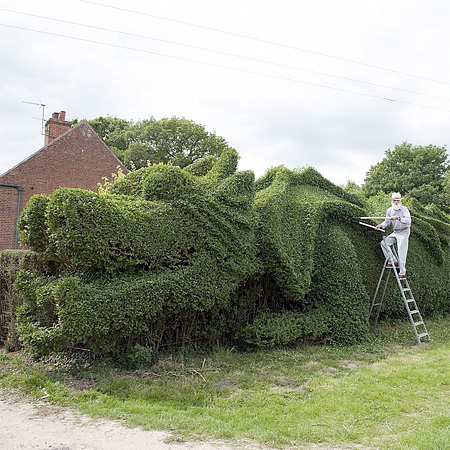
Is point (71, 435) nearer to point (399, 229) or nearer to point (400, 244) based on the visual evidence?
point (400, 244)

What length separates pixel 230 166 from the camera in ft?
25.0

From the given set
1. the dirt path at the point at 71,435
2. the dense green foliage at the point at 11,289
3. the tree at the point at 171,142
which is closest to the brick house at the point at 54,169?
Answer: the tree at the point at 171,142

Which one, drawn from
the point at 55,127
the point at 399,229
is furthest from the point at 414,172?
the point at 399,229

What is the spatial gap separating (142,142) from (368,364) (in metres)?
30.4

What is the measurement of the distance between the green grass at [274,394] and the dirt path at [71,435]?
0.17 m

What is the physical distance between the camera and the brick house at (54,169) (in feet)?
65.8

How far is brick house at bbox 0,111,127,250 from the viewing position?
2005 centimetres

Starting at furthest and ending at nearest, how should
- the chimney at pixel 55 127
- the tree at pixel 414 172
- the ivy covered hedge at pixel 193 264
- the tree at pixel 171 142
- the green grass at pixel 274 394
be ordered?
1. the tree at pixel 171 142
2. the tree at pixel 414 172
3. the chimney at pixel 55 127
4. the ivy covered hedge at pixel 193 264
5. the green grass at pixel 274 394

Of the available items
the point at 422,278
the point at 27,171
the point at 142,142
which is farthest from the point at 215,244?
the point at 142,142

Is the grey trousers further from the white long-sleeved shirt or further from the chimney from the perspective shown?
the chimney

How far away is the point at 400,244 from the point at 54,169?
17.1 meters

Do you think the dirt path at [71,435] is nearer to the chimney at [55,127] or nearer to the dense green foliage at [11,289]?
the dense green foliage at [11,289]

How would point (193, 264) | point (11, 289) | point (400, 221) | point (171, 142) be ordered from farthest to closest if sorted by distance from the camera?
point (171, 142), point (400, 221), point (11, 289), point (193, 264)

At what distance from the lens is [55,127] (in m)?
24.0
